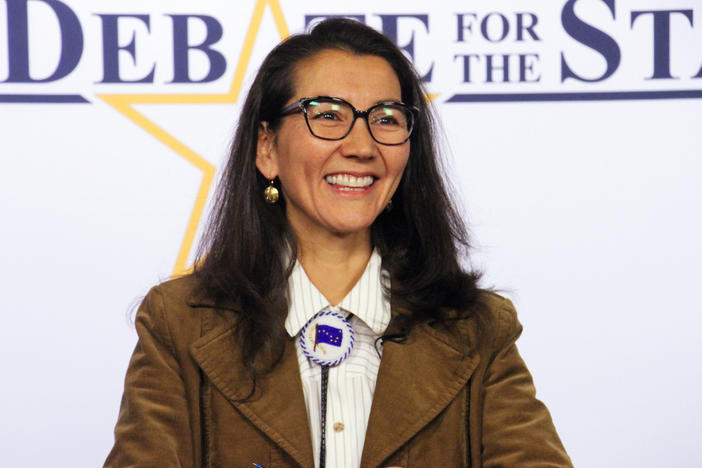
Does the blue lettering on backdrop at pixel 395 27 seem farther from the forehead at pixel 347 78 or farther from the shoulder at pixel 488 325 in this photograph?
the shoulder at pixel 488 325

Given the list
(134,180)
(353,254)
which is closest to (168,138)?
(134,180)

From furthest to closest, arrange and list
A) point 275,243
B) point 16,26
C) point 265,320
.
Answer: point 16,26
point 275,243
point 265,320

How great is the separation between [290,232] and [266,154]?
0.53 feet

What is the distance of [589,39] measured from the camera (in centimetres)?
276

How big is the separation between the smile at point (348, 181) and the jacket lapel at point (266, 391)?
320mm

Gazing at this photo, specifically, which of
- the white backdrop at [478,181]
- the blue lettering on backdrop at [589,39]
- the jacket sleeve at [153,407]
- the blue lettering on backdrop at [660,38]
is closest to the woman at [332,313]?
the jacket sleeve at [153,407]

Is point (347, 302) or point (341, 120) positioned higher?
point (341, 120)

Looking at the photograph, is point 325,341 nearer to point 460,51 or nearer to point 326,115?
point 326,115

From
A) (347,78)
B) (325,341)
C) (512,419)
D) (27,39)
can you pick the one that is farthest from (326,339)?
(27,39)

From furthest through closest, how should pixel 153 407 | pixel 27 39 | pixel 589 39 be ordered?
1. pixel 589 39
2. pixel 27 39
3. pixel 153 407

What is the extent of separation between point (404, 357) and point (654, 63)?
1.47m

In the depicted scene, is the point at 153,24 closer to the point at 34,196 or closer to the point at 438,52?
the point at 34,196

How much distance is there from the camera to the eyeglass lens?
69.1 inches

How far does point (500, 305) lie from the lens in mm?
1837
